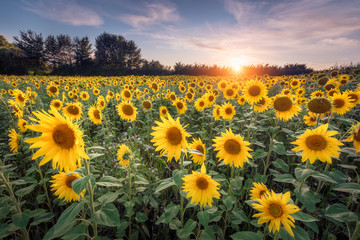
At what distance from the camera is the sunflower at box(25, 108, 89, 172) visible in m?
1.40

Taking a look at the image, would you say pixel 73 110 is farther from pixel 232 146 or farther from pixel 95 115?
pixel 232 146

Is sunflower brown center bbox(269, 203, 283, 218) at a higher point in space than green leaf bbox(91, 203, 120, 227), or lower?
higher

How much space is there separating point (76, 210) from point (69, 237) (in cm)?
37

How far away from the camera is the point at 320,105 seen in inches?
94.3

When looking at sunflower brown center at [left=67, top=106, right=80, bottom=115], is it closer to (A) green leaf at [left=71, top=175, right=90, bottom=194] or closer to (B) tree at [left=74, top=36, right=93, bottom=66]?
(A) green leaf at [left=71, top=175, right=90, bottom=194]

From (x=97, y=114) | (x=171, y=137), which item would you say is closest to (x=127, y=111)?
(x=97, y=114)

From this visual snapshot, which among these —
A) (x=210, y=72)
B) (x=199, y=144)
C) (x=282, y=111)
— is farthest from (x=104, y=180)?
(x=210, y=72)

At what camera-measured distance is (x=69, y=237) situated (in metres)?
1.53

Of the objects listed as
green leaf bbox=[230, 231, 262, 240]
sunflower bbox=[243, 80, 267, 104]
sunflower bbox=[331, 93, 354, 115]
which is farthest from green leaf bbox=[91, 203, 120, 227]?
sunflower bbox=[331, 93, 354, 115]

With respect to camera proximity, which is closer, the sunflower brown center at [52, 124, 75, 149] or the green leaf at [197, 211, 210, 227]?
the sunflower brown center at [52, 124, 75, 149]

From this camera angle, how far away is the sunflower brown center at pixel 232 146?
220cm

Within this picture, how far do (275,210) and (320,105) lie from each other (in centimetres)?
175

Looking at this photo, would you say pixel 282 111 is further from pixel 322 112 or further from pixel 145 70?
pixel 145 70

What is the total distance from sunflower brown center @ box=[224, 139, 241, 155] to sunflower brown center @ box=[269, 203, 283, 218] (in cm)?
76
